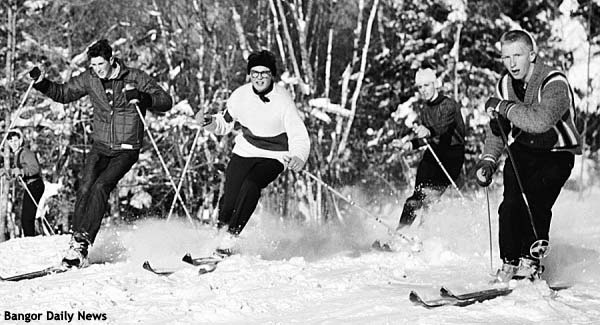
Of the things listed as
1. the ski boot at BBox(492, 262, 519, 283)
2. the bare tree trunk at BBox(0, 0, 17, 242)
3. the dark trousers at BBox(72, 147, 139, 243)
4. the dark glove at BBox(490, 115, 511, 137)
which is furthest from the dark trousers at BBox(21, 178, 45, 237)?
the ski boot at BBox(492, 262, 519, 283)

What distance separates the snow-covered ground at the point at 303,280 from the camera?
4188mm

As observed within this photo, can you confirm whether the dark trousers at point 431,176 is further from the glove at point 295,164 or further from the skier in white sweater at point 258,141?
the glove at point 295,164

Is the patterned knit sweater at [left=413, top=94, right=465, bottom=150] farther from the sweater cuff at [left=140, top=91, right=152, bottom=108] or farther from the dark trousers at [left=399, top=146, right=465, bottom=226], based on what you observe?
the sweater cuff at [left=140, top=91, right=152, bottom=108]

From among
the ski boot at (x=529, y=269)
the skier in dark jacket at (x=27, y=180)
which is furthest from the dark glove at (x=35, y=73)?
the skier in dark jacket at (x=27, y=180)

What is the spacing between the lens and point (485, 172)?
5.07m

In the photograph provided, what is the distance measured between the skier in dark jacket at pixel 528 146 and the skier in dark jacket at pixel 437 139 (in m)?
2.49

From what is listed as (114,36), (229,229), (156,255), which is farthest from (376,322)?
(114,36)

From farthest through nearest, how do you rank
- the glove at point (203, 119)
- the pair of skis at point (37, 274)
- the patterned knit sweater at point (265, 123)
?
the glove at point (203, 119), the patterned knit sweater at point (265, 123), the pair of skis at point (37, 274)

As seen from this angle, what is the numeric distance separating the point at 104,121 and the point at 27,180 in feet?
15.4

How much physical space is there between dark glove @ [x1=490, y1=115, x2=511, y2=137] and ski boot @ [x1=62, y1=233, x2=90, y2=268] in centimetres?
347

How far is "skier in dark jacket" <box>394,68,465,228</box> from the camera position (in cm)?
764

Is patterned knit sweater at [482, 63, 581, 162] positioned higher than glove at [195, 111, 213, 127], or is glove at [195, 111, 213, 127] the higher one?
patterned knit sweater at [482, 63, 581, 162]

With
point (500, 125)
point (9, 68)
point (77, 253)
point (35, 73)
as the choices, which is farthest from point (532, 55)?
point (9, 68)

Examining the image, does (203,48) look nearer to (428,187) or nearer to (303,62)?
(303,62)
